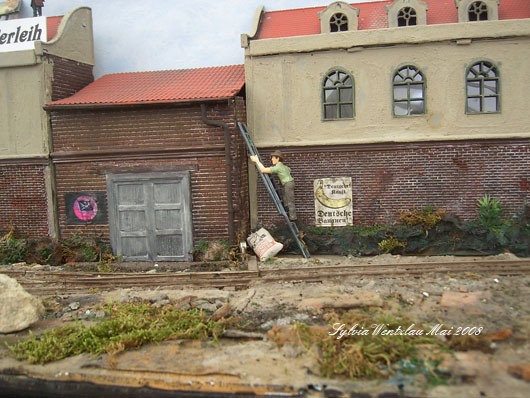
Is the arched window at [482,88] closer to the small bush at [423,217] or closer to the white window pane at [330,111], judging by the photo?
the small bush at [423,217]

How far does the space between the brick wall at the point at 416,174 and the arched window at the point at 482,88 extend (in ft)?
3.25

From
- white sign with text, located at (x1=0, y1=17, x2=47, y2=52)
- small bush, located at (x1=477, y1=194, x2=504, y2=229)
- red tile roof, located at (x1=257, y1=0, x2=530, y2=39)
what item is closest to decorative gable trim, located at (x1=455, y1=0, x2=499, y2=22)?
red tile roof, located at (x1=257, y1=0, x2=530, y2=39)

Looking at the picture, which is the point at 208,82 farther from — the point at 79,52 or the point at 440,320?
the point at 440,320

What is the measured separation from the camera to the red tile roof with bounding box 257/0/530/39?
519 inches

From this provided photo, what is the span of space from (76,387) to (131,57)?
1265 cm

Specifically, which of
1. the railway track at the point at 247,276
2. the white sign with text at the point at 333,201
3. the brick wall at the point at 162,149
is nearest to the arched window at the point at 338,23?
the brick wall at the point at 162,149

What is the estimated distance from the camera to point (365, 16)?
13867 mm

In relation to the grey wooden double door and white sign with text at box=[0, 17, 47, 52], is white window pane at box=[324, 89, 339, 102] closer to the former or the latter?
the grey wooden double door

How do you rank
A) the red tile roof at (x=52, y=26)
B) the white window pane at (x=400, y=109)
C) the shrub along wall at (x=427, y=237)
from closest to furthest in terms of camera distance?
the shrub along wall at (x=427, y=237)
the white window pane at (x=400, y=109)
the red tile roof at (x=52, y=26)

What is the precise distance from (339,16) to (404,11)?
183cm

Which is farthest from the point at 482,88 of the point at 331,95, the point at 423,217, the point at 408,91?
the point at 331,95

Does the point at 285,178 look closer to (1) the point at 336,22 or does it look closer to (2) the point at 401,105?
(2) the point at 401,105

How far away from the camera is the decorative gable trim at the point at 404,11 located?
12.9m

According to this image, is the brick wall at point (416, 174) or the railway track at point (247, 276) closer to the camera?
the railway track at point (247, 276)
